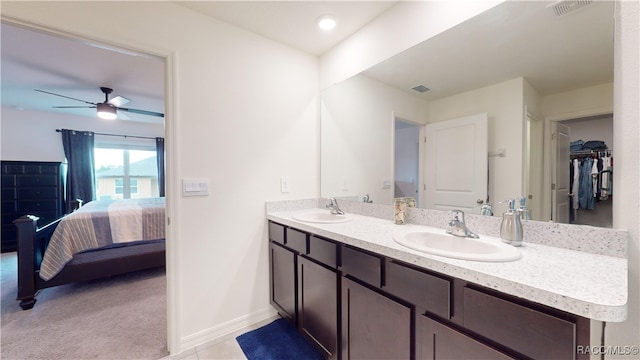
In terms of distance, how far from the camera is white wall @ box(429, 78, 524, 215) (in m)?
1.22

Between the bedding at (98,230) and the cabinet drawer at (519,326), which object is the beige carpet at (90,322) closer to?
the bedding at (98,230)

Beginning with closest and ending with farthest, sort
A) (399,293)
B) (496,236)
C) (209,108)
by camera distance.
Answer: (399,293)
(496,236)
(209,108)

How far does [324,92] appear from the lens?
7.47ft

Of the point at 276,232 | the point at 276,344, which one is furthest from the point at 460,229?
the point at 276,344

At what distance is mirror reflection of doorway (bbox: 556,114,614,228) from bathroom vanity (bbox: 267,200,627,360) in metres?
0.17

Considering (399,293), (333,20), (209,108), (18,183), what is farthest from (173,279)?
(18,183)

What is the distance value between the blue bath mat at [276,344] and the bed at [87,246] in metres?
1.78

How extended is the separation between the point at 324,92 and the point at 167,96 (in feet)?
4.24

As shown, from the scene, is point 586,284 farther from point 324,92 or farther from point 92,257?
point 92,257

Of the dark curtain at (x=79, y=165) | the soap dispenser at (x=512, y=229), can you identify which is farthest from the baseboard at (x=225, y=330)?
the dark curtain at (x=79, y=165)

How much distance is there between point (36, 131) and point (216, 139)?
16.3 ft

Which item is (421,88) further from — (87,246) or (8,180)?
(8,180)

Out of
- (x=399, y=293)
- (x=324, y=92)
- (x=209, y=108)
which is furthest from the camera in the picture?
Answer: (x=324, y=92)

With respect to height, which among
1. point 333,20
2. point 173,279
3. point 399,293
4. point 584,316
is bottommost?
point 173,279
